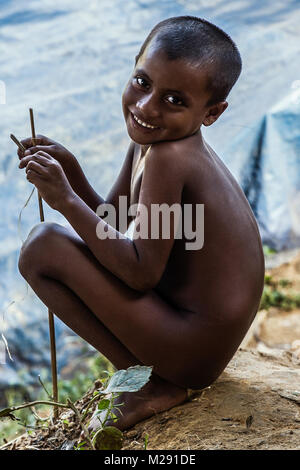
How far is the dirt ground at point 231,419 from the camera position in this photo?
5.74 feet

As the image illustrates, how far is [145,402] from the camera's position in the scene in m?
1.90

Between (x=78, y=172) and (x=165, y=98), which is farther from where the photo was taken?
(x=78, y=172)

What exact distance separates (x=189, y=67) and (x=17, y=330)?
202cm

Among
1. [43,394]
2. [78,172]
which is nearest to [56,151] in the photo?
[78,172]

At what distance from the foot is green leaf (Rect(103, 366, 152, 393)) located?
0.68ft

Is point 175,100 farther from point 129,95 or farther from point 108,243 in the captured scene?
point 108,243

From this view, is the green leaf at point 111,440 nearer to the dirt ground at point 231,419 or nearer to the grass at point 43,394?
the dirt ground at point 231,419

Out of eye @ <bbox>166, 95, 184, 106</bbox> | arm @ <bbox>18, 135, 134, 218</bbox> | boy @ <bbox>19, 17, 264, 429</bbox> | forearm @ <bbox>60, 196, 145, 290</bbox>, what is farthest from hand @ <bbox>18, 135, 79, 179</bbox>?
eye @ <bbox>166, 95, 184, 106</bbox>

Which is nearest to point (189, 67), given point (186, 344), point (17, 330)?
point (186, 344)

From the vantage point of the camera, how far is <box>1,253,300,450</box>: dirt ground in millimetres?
1751

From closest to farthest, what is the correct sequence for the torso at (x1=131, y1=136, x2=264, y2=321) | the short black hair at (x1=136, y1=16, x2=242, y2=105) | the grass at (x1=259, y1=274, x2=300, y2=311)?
the short black hair at (x1=136, y1=16, x2=242, y2=105) → the torso at (x1=131, y1=136, x2=264, y2=321) → the grass at (x1=259, y1=274, x2=300, y2=311)

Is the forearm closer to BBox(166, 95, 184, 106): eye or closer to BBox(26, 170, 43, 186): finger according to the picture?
BBox(26, 170, 43, 186): finger

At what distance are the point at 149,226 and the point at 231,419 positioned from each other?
0.63 metres

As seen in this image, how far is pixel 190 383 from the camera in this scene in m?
1.90
